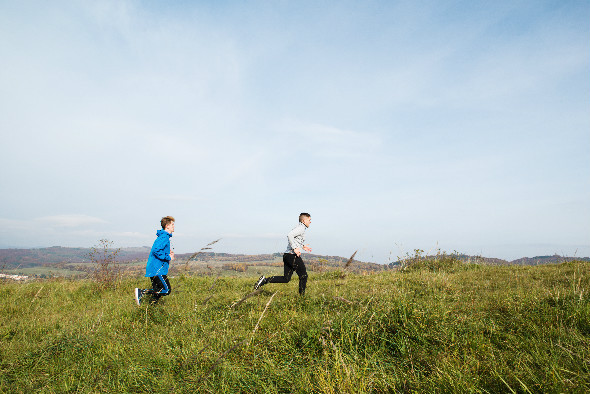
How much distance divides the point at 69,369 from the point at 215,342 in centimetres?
194

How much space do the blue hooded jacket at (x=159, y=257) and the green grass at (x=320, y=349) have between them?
1.43 m

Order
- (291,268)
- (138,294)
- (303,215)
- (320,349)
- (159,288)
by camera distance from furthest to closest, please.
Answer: (303,215), (291,268), (159,288), (138,294), (320,349)

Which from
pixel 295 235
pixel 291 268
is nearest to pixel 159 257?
pixel 291 268

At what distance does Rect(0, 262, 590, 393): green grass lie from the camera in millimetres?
2637

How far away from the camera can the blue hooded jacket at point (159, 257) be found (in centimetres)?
739

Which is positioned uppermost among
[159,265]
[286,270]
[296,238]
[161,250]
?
[296,238]

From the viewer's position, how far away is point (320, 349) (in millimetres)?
3740

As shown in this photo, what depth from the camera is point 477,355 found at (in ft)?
9.95

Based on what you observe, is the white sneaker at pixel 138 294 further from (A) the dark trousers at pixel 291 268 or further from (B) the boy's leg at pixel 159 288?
(A) the dark trousers at pixel 291 268

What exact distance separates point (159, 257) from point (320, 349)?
5387 millimetres

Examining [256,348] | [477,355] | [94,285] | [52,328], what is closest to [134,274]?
[94,285]

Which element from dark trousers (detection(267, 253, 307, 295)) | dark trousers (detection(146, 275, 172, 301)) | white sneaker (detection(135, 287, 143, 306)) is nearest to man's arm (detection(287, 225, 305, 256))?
dark trousers (detection(267, 253, 307, 295))

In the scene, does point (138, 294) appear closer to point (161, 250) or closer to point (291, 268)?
point (161, 250)

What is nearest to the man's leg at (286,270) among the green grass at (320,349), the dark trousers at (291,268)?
the dark trousers at (291,268)
